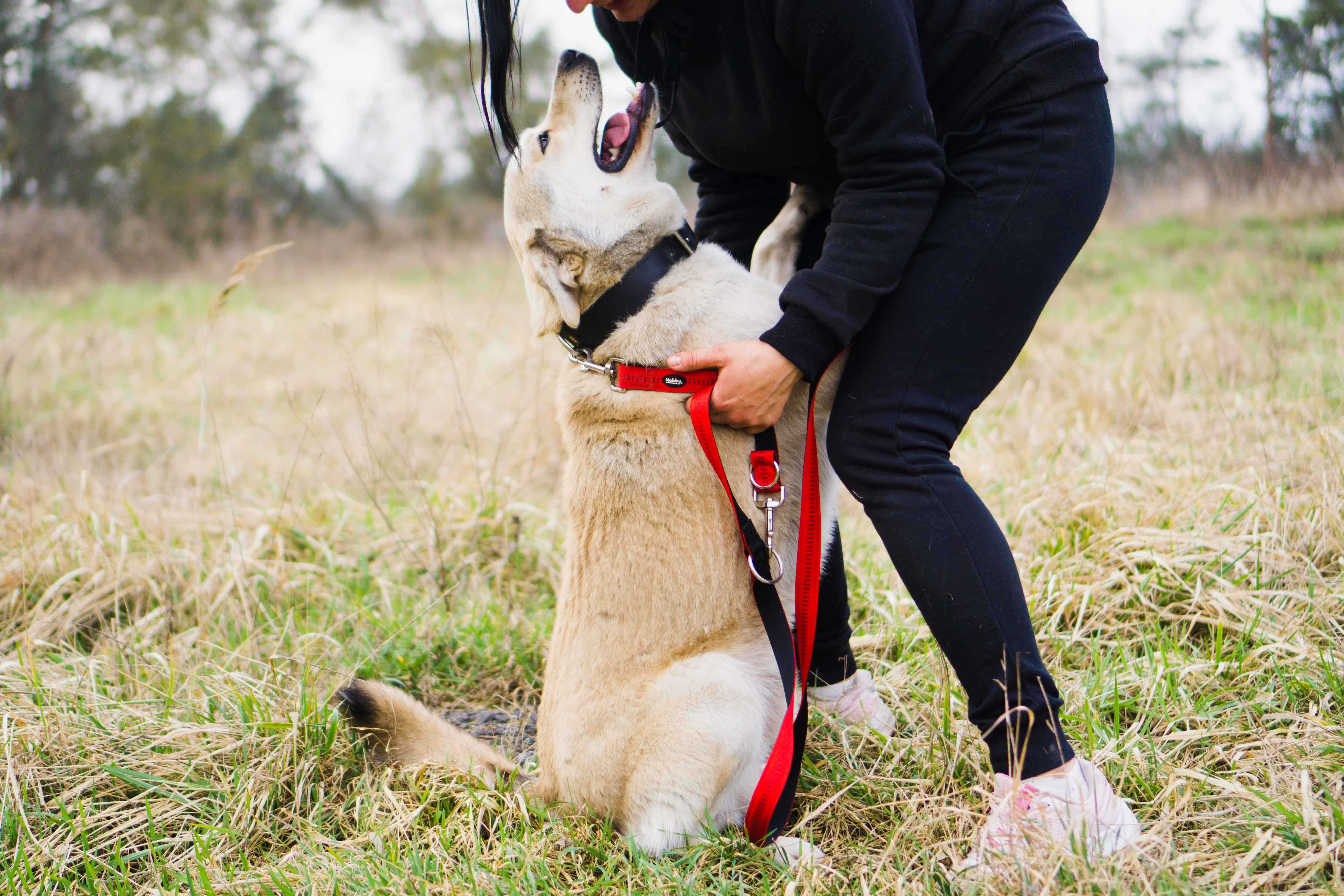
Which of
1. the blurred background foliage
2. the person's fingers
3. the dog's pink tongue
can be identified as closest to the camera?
the person's fingers

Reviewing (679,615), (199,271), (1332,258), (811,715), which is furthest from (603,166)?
(199,271)

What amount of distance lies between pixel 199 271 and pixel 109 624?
12.1 metres

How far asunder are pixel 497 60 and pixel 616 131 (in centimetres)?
65

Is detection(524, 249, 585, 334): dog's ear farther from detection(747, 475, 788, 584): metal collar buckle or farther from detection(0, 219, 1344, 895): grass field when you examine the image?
detection(0, 219, 1344, 895): grass field

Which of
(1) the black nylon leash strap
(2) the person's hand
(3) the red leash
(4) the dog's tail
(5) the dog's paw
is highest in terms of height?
(1) the black nylon leash strap

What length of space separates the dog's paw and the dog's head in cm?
143

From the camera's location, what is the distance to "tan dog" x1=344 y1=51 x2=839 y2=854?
1942 mm

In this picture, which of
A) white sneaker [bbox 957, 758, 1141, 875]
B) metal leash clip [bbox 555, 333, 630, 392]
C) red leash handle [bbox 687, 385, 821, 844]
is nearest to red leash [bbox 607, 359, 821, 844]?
red leash handle [bbox 687, 385, 821, 844]

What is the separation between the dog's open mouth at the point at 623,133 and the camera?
230cm

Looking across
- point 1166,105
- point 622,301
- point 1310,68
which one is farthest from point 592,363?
point 1166,105

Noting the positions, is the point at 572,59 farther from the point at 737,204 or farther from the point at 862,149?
the point at 862,149

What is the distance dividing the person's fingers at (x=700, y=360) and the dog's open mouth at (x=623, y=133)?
75 centimetres

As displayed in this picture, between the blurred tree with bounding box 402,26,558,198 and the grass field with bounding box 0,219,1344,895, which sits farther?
the blurred tree with bounding box 402,26,558,198

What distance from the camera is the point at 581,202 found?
2354 millimetres
